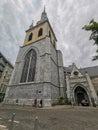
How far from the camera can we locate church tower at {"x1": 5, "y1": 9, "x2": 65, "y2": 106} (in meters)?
16.4

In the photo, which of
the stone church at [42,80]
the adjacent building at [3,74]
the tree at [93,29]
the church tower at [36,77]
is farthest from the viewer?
the adjacent building at [3,74]

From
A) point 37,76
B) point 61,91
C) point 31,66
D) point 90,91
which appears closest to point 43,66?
point 37,76

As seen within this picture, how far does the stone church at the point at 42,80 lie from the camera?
16.7 m

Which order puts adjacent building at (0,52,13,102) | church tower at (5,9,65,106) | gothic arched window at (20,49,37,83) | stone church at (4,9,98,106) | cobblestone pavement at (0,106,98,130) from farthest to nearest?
1. adjacent building at (0,52,13,102)
2. gothic arched window at (20,49,37,83)
3. stone church at (4,9,98,106)
4. church tower at (5,9,65,106)
5. cobblestone pavement at (0,106,98,130)

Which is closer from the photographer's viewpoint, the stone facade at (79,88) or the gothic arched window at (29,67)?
the gothic arched window at (29,67)

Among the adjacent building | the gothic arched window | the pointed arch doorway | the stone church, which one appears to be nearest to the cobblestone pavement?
the stone church

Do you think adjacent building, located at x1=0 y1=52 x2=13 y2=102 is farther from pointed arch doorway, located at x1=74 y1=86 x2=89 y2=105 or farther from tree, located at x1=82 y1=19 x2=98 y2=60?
tree, located at x1=82 y1=19 x2=98 y2=60

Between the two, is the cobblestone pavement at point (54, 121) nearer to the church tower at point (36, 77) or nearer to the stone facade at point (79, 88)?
the church tower at point (36, 77)

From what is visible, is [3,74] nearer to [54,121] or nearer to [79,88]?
[79,88]

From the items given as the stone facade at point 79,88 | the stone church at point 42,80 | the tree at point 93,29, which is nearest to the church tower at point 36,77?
the stone church at point 42,80

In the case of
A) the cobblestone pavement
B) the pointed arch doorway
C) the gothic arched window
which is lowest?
the cobblestone pavement

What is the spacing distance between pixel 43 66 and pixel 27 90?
6367 mm

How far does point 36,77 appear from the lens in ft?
60.6

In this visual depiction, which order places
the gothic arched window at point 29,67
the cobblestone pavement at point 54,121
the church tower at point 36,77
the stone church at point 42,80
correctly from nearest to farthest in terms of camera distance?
1. the cobblestone pavement at point 54,121
2. the church tower at point 36,77
3. the stone church at point 42,80
4. the gothic arched window at point 29,67
